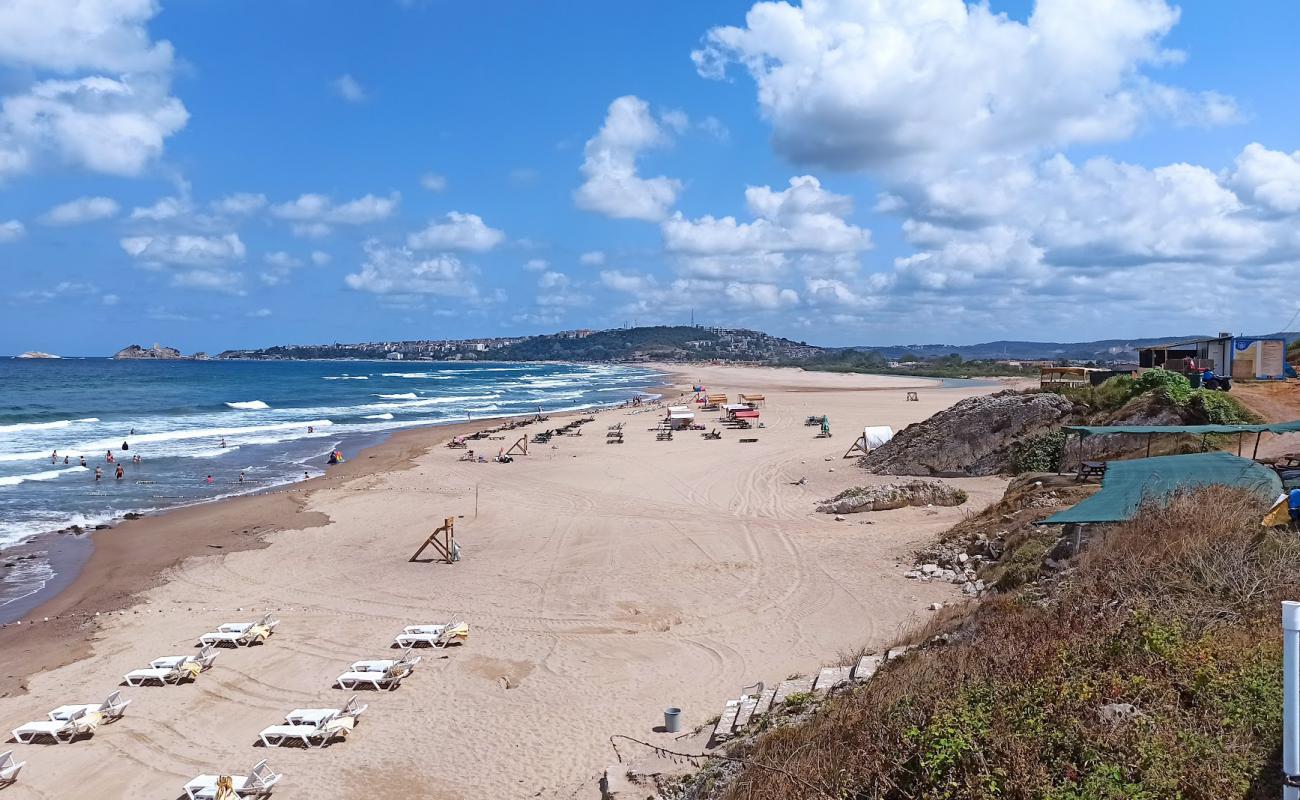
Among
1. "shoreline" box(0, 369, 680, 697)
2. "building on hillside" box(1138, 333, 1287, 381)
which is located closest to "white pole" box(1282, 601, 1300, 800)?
"shoreline" box(0, 369, 680, 697)

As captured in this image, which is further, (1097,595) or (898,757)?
(1097,595)

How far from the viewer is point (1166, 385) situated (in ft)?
66.8

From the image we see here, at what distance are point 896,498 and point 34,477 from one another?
30.6 meters

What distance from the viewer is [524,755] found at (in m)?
9.26

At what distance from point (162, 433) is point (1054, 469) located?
4411 cm

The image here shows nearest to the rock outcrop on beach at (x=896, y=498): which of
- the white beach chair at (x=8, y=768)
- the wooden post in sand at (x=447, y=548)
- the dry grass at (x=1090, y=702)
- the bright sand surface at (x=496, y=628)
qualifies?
the bright sand surface at (x=496, y=628)

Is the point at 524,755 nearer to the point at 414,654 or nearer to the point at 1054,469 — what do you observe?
the point at 414,654

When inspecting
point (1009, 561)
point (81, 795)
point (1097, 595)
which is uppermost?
point (1097, 595)

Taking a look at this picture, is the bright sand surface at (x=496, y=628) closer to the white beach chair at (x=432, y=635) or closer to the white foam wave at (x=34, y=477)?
the white beach chair at (x=432, y=635)

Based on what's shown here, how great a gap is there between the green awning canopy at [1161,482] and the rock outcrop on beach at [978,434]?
406 inches

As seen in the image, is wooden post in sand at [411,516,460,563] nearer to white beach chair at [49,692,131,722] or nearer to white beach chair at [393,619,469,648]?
white beach chair at [393,619,469,648]

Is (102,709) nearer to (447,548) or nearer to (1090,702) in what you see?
(447,548)

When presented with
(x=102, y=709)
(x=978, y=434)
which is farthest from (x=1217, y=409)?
(x=102, y=709)

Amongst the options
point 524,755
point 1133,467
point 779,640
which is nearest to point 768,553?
point 779,640
